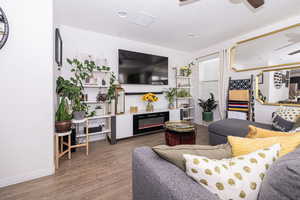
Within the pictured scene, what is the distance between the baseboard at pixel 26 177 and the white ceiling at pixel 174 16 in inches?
93.3

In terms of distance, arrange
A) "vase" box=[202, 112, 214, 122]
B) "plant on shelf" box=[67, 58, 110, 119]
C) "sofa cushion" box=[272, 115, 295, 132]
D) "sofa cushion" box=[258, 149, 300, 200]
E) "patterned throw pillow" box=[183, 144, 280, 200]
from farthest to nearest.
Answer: "vase" box=[202, 112, 214, 122] < "plant on shelf" box=[67, 58, 110, 119] < "sofa cushion" box=[272, 115, 295, 132] < "patterned throw pillow" box=[183, 144, 280, 200] < "sofa cushion" box=[258, 149, 300, 200]

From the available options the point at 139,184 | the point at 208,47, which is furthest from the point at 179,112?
the point at 139,184

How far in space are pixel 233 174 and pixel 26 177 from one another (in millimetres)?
2154

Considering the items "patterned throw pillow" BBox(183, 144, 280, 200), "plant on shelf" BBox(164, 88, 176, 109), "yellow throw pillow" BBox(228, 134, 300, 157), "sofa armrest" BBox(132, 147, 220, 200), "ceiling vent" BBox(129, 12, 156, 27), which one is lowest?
"sofa armrest" BBox(132, 147, 220, 200)

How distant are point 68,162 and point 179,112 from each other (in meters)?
2.76

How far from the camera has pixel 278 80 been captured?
97.5 inches

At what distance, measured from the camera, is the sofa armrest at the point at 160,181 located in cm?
52

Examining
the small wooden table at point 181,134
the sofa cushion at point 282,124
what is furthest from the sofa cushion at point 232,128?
the small wooden table at point 181,134

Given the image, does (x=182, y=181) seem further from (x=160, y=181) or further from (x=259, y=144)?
(x=259, y=144)

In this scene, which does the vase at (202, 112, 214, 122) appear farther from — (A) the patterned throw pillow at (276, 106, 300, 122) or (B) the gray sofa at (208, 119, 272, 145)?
(A) the patterned throw pillow at (276, 106, 300, 122)

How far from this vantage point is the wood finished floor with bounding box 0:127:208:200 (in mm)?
1312

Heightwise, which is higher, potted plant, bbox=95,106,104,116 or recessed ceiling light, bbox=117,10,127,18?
recessed ceiling light, bbox=117,10,127,18

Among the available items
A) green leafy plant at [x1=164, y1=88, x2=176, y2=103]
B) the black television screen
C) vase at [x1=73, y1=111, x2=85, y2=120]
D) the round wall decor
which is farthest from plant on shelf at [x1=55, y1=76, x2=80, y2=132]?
the round wall decor

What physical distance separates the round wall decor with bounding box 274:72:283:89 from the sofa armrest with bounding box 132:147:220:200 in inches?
120
